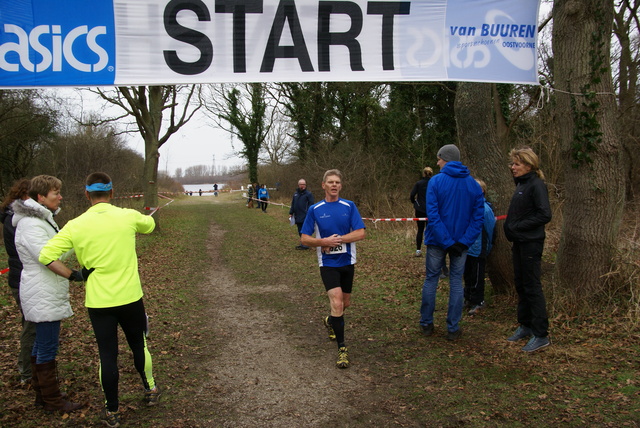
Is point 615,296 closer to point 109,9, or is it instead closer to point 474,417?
point 474,417

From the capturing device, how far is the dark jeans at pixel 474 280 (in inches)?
253

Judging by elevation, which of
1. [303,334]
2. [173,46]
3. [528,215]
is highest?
[173,46]

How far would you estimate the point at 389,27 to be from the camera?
5402 mm

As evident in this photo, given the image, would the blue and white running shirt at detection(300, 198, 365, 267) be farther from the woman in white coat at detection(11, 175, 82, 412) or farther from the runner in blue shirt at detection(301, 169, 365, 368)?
the woman in white coat at detection(11, 175, 82, 412)

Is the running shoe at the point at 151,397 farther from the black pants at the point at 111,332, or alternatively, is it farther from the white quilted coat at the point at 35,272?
the white quilted coat at the point at 35,272

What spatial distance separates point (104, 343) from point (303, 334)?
9.12ft

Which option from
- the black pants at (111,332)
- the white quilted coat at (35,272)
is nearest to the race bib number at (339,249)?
the black pants at (111,332)

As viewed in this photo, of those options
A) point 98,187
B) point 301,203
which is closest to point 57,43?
point 98,187

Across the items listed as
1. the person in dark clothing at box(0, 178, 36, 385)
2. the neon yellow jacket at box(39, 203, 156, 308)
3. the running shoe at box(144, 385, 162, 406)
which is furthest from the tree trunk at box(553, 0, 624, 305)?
the person in dark clothing at box(0, 178, 36, 385)

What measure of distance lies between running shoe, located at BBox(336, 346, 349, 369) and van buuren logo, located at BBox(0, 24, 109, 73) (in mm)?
3907

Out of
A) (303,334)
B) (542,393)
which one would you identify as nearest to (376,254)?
(303,334)

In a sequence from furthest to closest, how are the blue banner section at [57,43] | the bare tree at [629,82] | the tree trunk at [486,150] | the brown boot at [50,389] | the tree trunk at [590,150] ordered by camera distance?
the bare tree at [629,82] < the tree trunk at [486,150] < the tree trunk at [590,150] < the blue banner section at [57,43] < the brown boot at [50,389]

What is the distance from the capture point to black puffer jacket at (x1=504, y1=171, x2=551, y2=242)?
16.1 ft

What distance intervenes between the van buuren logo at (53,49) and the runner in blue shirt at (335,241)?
2.76 metres
